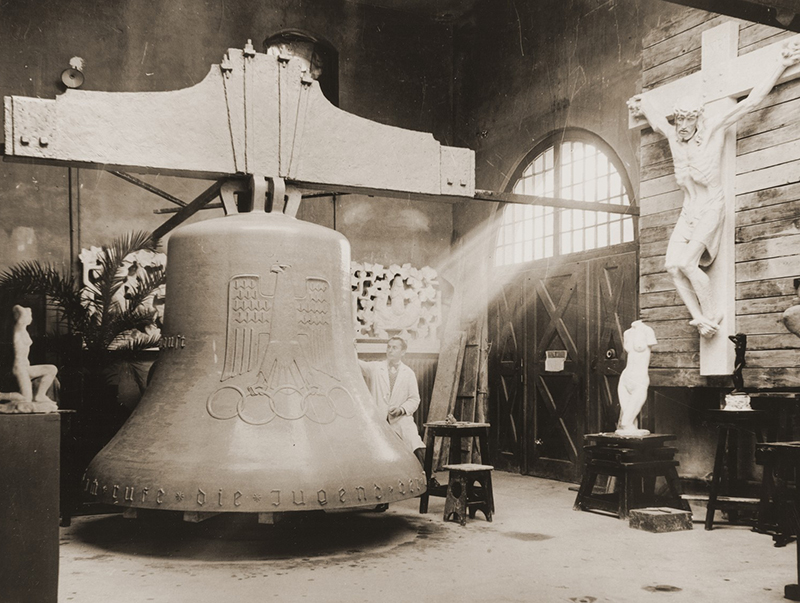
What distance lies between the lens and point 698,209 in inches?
280

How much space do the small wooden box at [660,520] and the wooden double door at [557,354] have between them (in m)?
2.38

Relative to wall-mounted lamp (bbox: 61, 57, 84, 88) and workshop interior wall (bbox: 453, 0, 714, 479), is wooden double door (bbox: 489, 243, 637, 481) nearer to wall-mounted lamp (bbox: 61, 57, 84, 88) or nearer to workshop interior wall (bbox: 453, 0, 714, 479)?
workshop interior wall (bbox: 453, 0, 714, 479)

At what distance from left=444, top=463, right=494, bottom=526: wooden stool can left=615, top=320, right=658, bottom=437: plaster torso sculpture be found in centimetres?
139

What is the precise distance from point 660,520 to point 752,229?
103 inches

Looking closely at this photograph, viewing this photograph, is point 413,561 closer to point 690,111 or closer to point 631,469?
point 631,469

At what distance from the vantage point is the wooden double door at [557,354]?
362 inches

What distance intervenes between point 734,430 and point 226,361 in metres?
4.41

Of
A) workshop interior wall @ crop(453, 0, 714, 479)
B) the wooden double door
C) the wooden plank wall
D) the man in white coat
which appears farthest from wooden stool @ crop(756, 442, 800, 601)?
the wooden double door

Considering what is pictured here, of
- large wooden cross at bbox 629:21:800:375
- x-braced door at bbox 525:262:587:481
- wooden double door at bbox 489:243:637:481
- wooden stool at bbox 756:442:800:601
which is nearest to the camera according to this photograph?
wooden stool at bbox 756:442:800:601

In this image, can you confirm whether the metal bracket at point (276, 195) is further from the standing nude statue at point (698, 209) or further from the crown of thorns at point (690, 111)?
the crown of thorns at point (690, 111)

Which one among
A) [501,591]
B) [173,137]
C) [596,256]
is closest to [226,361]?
[173,137]

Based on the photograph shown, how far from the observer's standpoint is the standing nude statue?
7.05 metres

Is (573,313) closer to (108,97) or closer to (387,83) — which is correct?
(387,83)

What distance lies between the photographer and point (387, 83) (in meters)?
12.3
